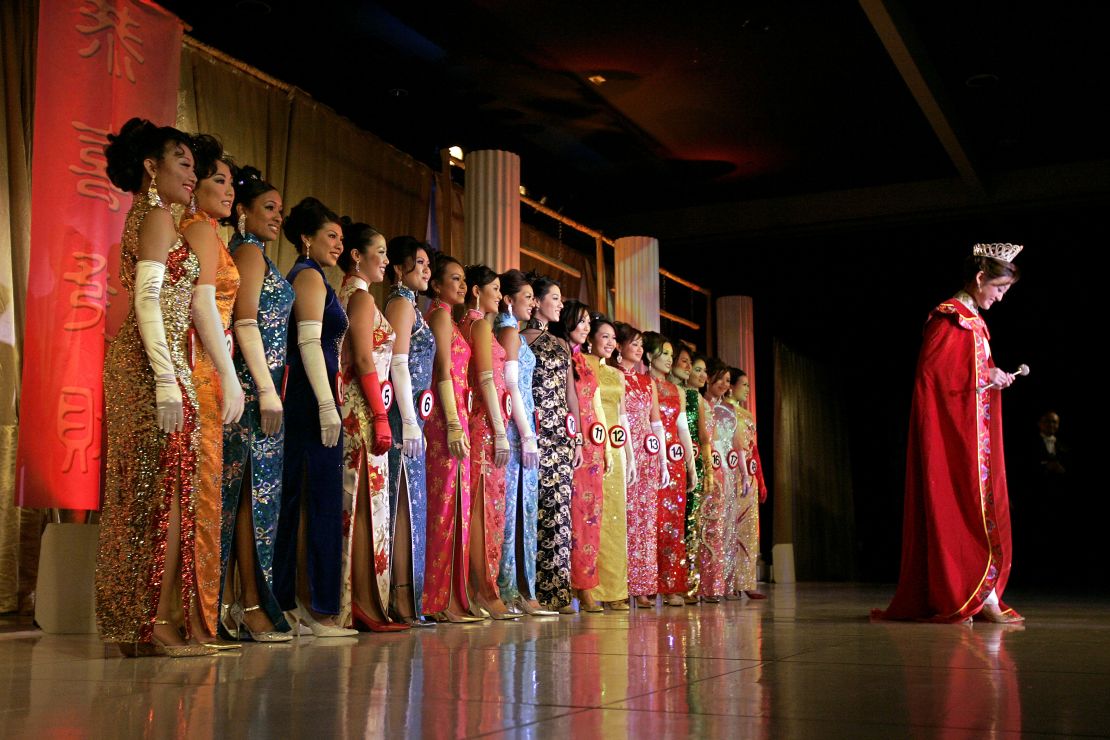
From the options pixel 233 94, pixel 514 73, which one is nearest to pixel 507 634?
pixel 233 94

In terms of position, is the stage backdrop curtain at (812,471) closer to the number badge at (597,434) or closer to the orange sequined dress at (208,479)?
the number badge at (597,434)

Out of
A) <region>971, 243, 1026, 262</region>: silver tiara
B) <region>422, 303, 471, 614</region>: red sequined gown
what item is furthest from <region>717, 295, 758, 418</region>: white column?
<region>422, 303, 471, 614</region>: red sequined gown

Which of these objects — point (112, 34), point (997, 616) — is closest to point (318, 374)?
point (112, 34)

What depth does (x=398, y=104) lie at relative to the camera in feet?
25.4

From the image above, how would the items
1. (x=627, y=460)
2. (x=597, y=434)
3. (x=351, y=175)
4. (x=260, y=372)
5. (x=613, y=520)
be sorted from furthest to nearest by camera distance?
(x=351, y=175) → (x=627, y=460) → (x=613, y=520) → (x=597, y=434) → (x=260, y=372)

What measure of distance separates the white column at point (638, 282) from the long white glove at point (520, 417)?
4.15m

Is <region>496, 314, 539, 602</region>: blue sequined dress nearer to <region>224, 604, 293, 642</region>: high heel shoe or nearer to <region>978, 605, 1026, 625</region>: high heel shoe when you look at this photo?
<region>224, 604, 293, 642</region>: high heel shoe

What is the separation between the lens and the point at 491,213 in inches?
281

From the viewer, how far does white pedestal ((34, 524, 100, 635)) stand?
13.3 feet

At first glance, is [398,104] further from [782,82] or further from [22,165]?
[22,165]

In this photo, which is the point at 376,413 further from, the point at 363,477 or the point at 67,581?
the point at 67,581

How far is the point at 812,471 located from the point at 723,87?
22.3 ft

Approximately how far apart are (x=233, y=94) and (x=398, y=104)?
6.33 feet

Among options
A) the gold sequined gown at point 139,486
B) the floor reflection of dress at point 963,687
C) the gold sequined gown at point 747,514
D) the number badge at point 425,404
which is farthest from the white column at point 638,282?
the gold sequined gown at point 139,486
